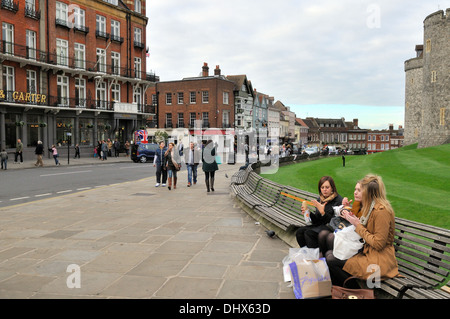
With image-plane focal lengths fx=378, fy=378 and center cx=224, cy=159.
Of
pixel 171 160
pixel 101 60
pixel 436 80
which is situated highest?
pixel 101 60

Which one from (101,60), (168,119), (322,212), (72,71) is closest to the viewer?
(322,212)

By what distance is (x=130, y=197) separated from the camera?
1270cm

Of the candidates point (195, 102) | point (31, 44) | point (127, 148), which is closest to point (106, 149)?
point (127, 148)

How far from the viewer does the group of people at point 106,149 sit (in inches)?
1338

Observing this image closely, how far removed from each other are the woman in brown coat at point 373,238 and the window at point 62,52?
36.0m

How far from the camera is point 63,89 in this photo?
3588 cm

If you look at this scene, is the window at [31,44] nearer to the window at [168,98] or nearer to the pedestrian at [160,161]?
the pedestrian at [160,161]

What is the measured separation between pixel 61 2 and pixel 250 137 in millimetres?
41979

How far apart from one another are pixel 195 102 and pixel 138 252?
185 feet

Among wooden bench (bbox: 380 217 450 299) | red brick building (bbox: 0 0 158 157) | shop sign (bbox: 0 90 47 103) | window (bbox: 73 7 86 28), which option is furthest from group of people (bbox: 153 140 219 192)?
window (bbox: 73 7 86 28)

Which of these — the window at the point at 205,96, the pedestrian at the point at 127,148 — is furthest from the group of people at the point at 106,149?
the window at the point at 205,96

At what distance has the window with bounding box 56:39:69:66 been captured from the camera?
34.8m

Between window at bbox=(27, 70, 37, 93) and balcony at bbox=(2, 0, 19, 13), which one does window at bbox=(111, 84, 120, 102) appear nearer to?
window at bbox=(27, 70, 37, 93)

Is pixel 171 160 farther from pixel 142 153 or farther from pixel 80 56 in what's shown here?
pixel 80 56
